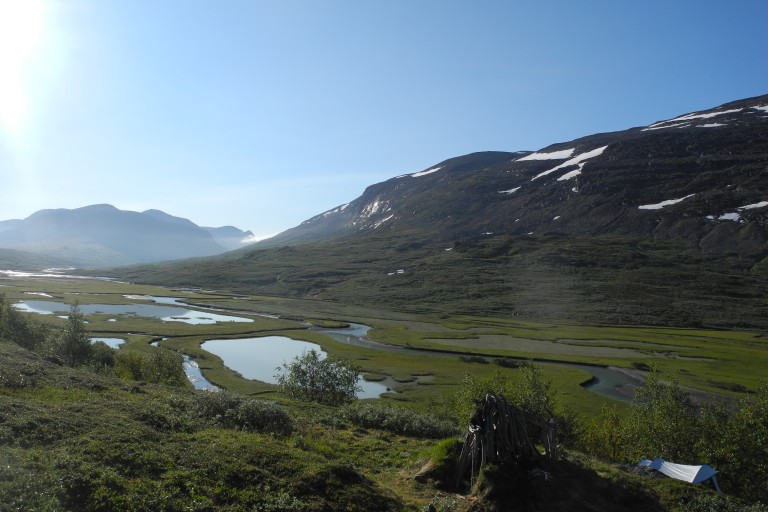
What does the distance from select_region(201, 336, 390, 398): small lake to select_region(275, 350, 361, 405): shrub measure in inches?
399

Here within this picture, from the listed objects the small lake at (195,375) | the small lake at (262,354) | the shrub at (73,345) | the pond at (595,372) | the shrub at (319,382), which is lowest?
the pond at (595,372)

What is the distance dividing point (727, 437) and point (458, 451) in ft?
85.7

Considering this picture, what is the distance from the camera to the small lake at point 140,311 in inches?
6127

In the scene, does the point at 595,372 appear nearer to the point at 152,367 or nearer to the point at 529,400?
the point at 529,400

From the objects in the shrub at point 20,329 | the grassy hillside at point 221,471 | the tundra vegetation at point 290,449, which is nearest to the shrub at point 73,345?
the tundra vegetation at point 290,449

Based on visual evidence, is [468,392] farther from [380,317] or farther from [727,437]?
[380,317]

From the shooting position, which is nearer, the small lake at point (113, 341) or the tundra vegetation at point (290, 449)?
the tundra vegetation at point (290, 449)

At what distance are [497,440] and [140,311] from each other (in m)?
179

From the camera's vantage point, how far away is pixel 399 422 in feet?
119

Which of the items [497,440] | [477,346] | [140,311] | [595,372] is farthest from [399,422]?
[140,311]

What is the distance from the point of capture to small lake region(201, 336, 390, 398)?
86.4m

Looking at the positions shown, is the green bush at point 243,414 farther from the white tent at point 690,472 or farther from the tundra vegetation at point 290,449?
the white tent at point 690,472

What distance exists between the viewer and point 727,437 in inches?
1409

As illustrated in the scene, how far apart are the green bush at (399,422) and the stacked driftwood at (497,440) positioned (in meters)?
12.9
